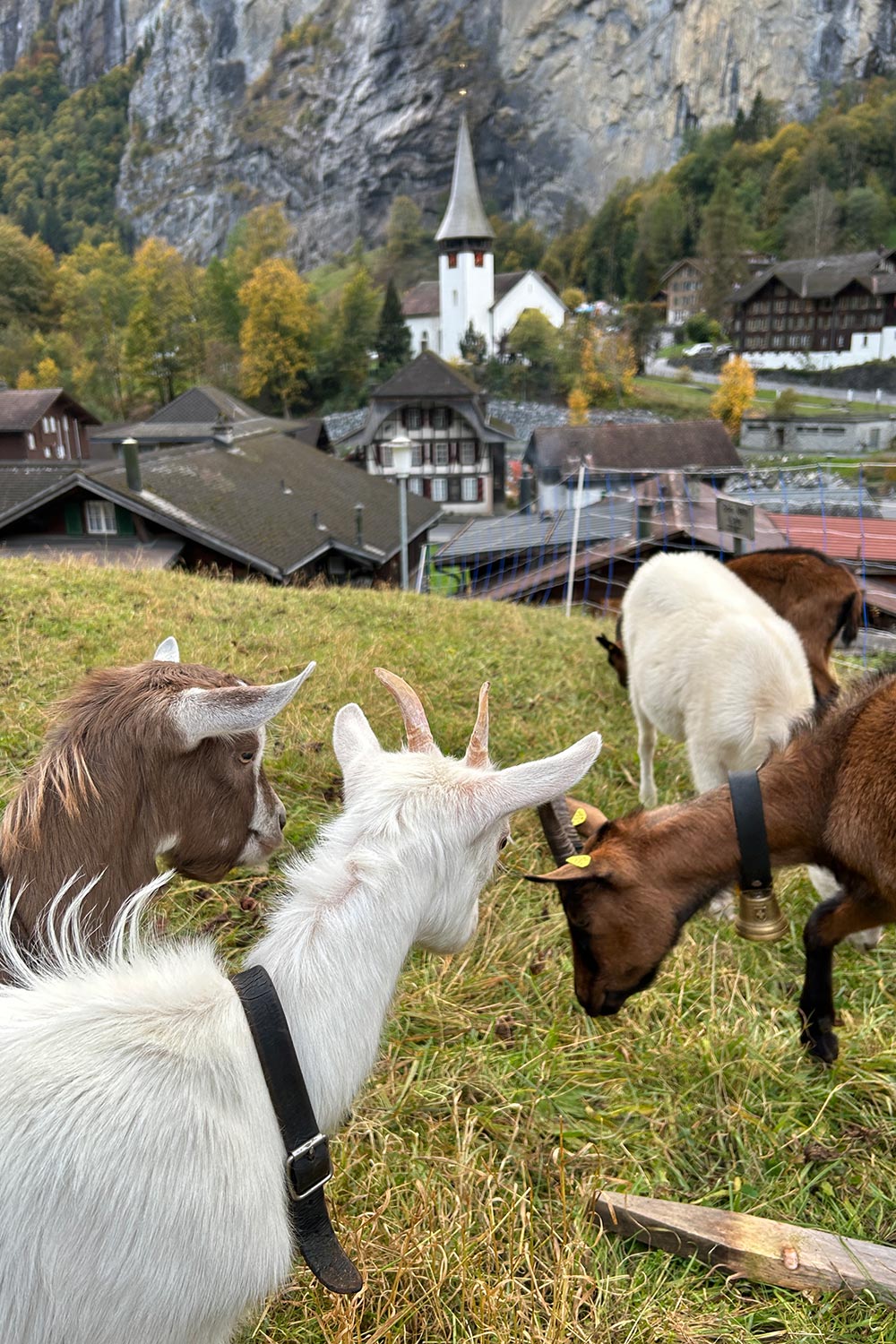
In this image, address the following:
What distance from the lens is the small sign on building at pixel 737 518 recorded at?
7758 millimetres

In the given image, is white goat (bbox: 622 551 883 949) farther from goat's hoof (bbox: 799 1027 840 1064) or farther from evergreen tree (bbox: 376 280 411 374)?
evergreen tree (bbox: 376 280 411 374)

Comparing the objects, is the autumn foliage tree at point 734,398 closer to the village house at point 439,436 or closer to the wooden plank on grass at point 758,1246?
the village house at point 439,436

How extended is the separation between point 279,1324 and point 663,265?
87272 millimetres

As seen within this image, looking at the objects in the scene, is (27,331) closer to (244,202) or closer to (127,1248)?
(244,202)

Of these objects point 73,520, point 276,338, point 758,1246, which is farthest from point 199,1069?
point 276,338

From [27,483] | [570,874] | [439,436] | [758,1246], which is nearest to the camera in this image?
[758,1246]

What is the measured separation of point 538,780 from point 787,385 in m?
65.7

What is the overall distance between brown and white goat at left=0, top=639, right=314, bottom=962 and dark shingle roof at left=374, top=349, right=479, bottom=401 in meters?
40.5

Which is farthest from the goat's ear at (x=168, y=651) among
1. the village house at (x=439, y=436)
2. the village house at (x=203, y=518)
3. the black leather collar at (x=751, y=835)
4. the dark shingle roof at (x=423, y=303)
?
the dark shingle roof at (x=423, y=303)

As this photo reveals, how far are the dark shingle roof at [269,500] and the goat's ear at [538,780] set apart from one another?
51.0 feet

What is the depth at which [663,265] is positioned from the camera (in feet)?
258

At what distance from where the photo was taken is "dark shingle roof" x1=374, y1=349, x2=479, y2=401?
41000 millimetres

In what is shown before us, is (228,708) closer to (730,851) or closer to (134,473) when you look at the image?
(730,851)

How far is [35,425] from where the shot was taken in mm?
36000
